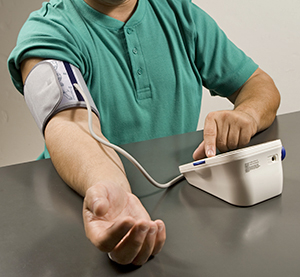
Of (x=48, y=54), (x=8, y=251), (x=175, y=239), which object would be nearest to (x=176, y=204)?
(x=175, y=239)

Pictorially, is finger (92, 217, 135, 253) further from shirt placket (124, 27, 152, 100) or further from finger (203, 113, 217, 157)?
shirt placket (124, 27, 152, 100)

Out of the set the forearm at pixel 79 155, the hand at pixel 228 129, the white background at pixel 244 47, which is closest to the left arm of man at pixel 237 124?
the hand at pixel 228 129

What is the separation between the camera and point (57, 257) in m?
0.34

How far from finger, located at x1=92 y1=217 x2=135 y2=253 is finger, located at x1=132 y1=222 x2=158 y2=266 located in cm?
2

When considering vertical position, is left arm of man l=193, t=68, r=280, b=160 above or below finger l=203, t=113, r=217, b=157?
below

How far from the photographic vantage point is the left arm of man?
0.54m

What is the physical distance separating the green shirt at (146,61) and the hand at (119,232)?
1.66ft

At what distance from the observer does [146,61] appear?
0.90 meters

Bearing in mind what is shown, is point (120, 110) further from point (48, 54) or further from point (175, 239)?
point (175, 239)

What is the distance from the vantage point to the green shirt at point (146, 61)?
32.8 inches

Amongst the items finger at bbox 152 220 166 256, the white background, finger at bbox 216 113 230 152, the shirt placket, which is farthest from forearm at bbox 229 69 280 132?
the white background

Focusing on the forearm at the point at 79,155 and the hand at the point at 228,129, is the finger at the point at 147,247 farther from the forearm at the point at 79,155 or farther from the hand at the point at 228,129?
the hand at the point at 228,129

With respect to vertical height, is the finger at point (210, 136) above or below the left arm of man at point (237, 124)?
above

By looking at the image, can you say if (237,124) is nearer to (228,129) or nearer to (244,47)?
(228,129)
